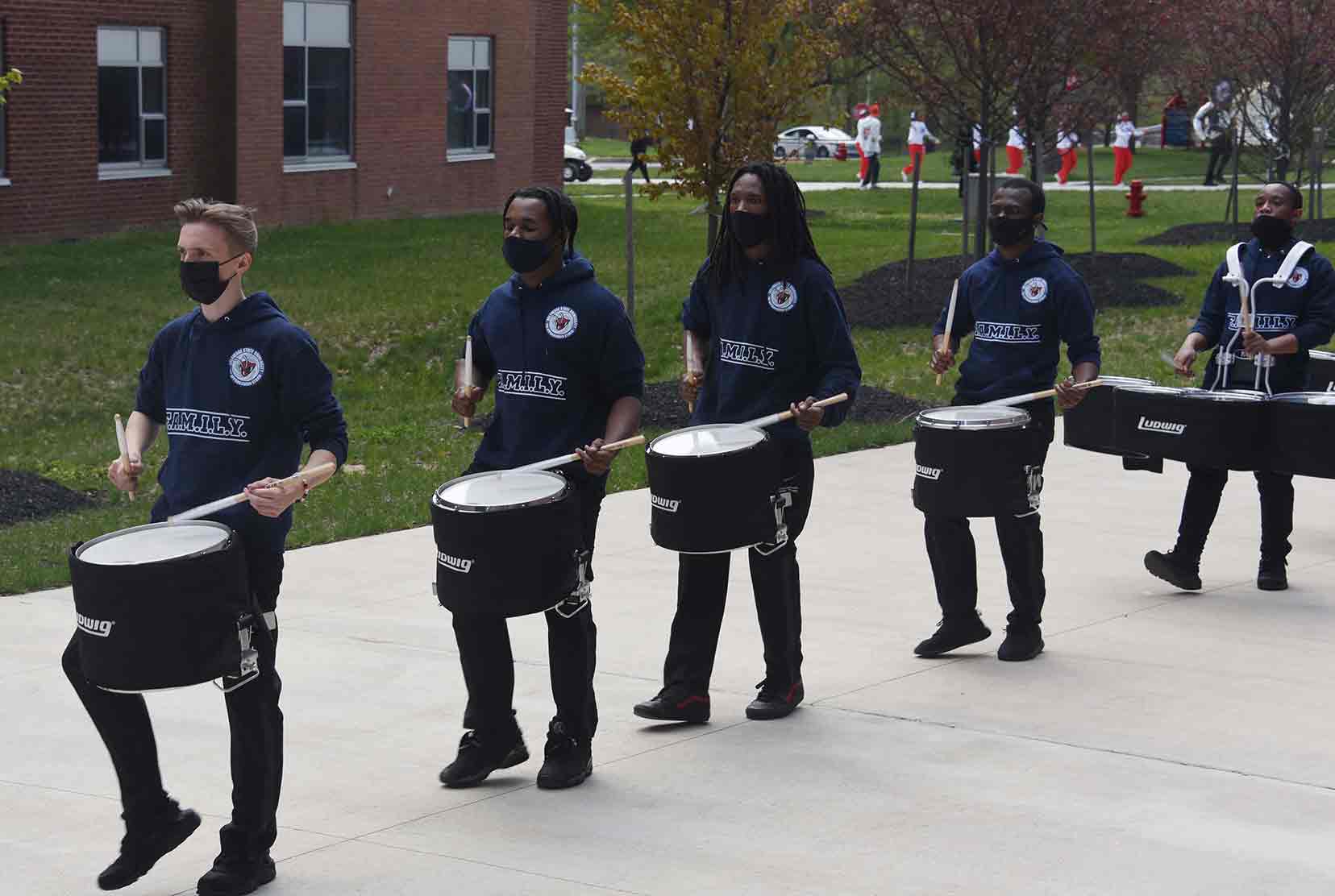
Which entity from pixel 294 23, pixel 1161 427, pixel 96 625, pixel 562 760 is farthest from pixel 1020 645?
pixel 294 23

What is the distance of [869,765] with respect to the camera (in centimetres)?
672

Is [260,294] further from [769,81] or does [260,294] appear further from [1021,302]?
[769,81]

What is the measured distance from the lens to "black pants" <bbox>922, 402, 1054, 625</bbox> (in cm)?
808

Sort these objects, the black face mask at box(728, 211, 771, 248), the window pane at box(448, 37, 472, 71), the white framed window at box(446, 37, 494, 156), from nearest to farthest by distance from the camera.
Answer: the black face mask at box(728, 211, 771, 248) < the window pane at box(448, 37, 472, 71) < the white framed window at box(446, 37, 494, 156)

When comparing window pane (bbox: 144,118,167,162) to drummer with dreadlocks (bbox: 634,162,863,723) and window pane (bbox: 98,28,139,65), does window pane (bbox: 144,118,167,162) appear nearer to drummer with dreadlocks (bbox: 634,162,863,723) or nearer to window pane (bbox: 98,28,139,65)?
window pane (bbox: 98,28,139,65)

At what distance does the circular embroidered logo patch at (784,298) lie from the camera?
7098mm

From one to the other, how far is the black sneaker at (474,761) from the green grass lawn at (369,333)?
12.5 ft

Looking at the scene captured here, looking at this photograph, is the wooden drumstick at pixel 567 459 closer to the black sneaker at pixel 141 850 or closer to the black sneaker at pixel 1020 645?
the black sneaker at pixel 141 850

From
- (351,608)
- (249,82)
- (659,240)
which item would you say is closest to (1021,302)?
(351,608)

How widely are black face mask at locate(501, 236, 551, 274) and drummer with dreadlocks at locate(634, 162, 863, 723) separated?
0.92 m

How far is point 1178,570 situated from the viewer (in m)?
9.54

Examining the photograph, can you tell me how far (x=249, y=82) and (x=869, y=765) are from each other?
21.6m

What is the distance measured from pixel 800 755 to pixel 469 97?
25507mm

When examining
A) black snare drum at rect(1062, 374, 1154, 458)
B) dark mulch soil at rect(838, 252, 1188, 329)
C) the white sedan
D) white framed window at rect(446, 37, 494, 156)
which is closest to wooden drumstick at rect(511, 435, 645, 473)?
black snare drum at rect(1062, 374, 1154, 458)
